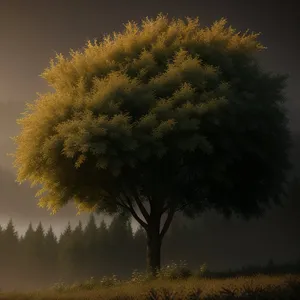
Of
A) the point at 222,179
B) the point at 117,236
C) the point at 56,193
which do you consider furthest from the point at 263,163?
the point at 117,236

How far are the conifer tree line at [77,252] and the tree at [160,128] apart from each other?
339ft

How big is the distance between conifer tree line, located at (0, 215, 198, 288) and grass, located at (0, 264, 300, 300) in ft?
351

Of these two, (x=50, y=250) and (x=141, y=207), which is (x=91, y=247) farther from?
(x=141, y=207)

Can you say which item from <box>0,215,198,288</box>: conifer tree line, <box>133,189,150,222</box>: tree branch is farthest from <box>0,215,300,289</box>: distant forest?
<box>133,189,150,222</box>: tree branch

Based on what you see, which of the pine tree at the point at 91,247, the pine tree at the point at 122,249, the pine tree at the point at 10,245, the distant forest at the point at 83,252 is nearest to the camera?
the distant forest at the point at 83,252

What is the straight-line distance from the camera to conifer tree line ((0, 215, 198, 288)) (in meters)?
140

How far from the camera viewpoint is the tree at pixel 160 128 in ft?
78.7

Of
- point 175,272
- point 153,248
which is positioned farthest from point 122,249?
point 175,272

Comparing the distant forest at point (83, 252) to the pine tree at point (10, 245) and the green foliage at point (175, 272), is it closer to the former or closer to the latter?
the pine tree at point (10, 245)

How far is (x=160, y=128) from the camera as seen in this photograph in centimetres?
2364

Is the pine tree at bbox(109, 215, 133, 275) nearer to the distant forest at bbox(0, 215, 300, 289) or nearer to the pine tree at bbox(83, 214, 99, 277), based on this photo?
the distant forest at bbox(0, 215, 300, 289)

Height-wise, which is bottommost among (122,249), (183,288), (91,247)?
(183,288)

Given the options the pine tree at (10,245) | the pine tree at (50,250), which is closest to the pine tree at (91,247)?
the pine tree at (50,250)

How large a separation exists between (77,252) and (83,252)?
2.49 meters
